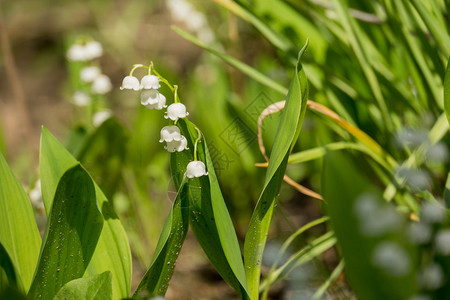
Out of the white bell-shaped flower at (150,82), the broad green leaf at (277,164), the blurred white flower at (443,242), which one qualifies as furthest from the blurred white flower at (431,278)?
the white bell-shaped flower at (150,82)

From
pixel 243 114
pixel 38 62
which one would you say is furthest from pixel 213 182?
pixel 38 62

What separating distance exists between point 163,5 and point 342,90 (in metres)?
2.65

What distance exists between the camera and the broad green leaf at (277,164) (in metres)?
0.73

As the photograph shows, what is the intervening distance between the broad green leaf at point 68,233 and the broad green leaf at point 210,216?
0.14 meters

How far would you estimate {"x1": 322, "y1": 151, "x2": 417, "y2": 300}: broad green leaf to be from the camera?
1.69 ft

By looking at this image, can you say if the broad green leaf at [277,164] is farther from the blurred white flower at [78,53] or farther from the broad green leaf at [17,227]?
the blurred white flower at [78,53]

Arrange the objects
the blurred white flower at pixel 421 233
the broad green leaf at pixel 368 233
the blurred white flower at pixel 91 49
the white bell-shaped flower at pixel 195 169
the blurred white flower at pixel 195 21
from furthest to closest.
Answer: the blurred white flower at pixel 195 21, the blurred white flower at pixel 91 49, the white bell-shaped flower at pixel 195 169, the blurred white flower at pixel 421 233, the broad green leaf at pixel 368 233

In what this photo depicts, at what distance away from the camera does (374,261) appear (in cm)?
53

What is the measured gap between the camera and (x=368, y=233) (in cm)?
53

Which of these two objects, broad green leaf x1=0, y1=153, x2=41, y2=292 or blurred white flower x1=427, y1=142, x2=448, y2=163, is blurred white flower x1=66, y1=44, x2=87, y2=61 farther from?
blurred white flower x1=427, y1=142, x2=448, y2=163

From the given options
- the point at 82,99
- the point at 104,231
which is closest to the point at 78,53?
the point at 82,99

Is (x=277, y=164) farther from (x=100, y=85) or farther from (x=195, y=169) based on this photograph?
(x=100, y=85)

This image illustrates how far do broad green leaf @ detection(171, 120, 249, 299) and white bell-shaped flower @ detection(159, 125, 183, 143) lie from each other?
25 mm

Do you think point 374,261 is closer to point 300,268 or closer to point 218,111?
point 300,268
